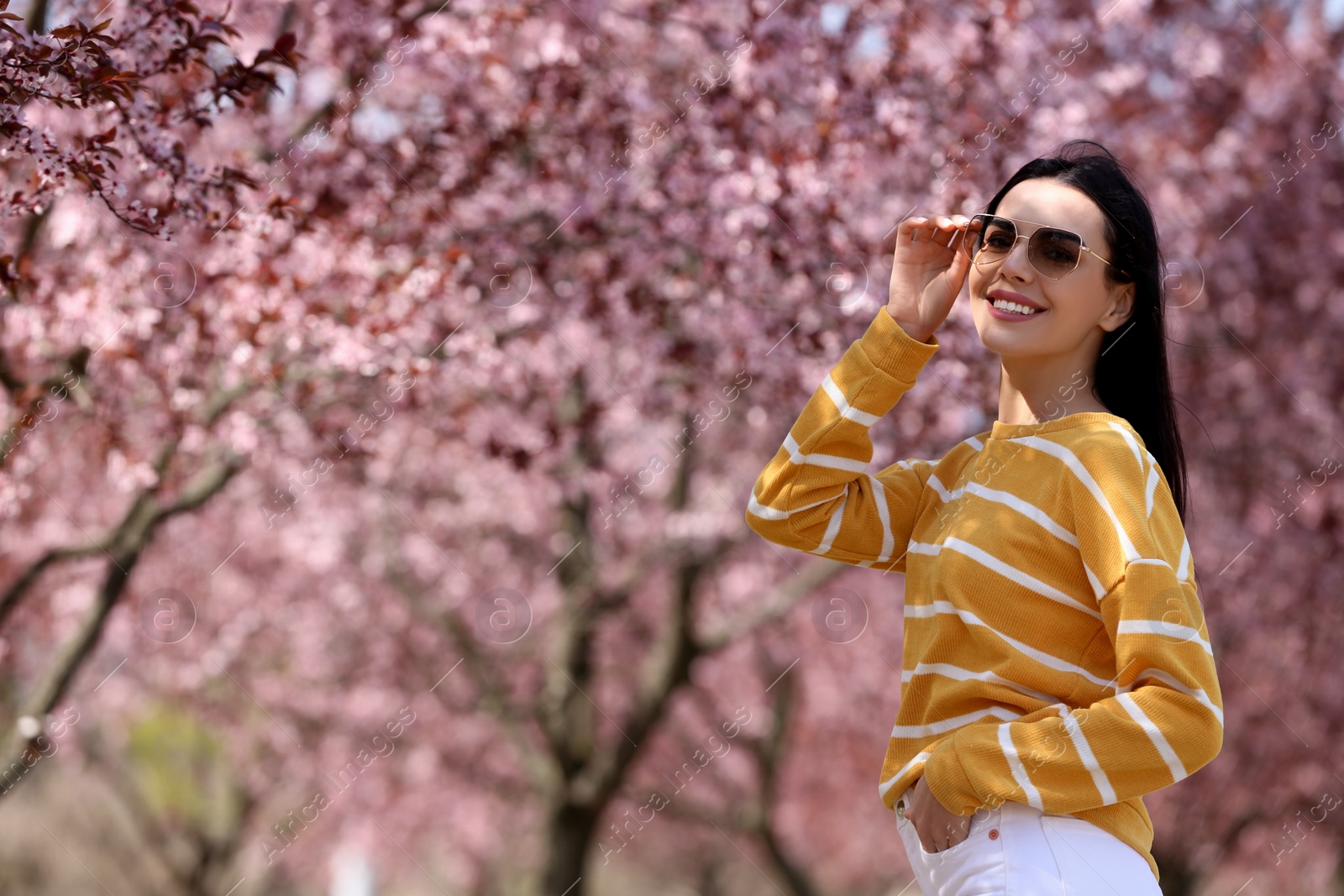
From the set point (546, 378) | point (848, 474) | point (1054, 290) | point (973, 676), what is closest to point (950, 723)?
point (973, 676)

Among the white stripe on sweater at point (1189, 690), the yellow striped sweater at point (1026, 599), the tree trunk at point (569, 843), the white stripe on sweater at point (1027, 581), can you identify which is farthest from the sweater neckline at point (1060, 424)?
the tree trunk at point (569, 843)

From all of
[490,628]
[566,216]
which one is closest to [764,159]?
[566,216]

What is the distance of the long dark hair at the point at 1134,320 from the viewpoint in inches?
82.2

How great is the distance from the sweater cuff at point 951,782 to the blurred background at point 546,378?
105cm

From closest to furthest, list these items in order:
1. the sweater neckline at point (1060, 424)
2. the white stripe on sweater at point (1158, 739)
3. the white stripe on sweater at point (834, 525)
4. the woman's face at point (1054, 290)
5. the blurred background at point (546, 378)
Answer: the white stripe on sweater at point (1158, 739)
the sweater neckline at point (1060, 424)
the woman's face at point (1054, 290)
the white stripe on sweater at point (834, 525)
the blurred background at point (546, 378)

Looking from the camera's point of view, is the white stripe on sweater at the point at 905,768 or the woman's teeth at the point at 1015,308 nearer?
the white stripe on sweater at the point at 905,768

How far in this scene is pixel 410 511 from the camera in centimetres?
971

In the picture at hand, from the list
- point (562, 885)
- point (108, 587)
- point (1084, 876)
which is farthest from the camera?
point (562, 885)

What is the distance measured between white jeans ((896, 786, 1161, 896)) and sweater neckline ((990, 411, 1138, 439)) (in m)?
0.56

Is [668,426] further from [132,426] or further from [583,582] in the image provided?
[132,426]

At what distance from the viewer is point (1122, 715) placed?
5.64 feet

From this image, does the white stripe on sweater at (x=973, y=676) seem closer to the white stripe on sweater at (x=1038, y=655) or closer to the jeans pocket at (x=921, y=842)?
the white stripe on sweater at (x=1038, y=655)

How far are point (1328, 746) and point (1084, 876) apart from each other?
10135 mm

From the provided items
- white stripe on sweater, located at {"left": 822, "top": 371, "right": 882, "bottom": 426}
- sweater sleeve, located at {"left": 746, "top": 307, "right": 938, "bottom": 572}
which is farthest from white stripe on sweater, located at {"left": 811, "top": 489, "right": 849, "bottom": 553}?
white stripe on sweater, located at {"left": 822, "top": 371, "right": 882, "bottom": 426}
